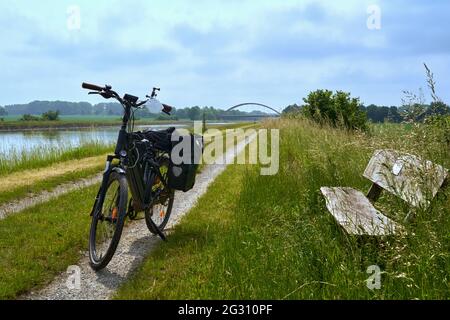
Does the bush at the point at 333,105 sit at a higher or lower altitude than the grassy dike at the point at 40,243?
higher

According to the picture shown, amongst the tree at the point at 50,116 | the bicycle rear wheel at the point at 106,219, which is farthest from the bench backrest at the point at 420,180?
the tree at the point at 50,116

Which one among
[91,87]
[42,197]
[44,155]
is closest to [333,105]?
[44,155]

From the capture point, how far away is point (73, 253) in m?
4.63

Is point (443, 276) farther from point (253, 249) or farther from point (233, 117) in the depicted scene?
point (233, 117)

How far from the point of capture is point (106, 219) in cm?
443

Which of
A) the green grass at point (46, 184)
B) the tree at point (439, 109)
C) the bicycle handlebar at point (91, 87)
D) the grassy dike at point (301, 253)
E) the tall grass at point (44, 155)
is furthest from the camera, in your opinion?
the tall grass at point (44, 155)

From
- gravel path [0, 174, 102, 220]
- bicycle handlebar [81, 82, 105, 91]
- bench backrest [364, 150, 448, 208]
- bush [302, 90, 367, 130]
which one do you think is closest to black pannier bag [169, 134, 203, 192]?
bicycle handlebar [81, 82, 105, 91]

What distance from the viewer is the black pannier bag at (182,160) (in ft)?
16.3

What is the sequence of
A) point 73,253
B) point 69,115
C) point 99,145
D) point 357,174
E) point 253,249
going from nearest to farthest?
point 253,249 < point 73,253 < point 357,174 < point 99,145 < point 69,115

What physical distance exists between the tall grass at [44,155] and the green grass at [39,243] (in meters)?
6.10

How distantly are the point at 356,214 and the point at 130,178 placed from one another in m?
2.42

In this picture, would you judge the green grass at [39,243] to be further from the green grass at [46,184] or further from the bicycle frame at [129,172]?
the green grass at [46,184]
